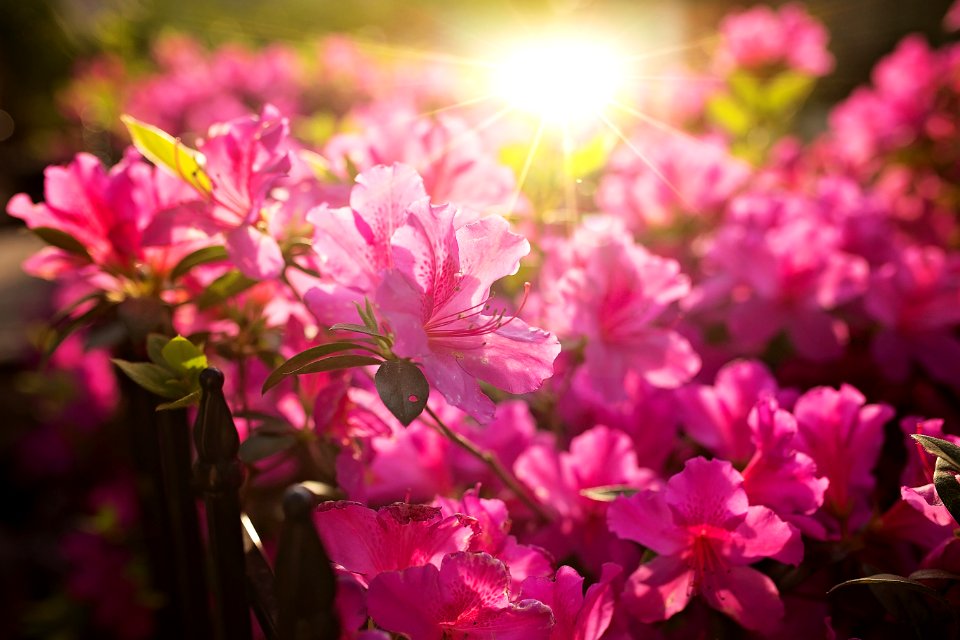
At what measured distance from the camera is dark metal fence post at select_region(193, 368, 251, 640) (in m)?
0.71

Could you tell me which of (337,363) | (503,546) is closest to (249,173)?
(337,363)

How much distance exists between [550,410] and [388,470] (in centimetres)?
25

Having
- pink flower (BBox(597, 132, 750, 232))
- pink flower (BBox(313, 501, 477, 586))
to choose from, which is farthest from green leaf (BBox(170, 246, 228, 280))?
pink flower (BBox(597, 132, 750, 232))

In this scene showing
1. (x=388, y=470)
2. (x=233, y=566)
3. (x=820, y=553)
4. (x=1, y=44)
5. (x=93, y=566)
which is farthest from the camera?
(x=1, y=44)

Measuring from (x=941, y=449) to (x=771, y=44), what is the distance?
6.33 ft

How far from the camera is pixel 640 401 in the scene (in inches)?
43.7

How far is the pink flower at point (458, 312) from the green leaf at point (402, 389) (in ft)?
0.04

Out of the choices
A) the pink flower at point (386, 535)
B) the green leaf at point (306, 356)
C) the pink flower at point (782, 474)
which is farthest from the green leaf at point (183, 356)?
the pink flower at point (782, 474)

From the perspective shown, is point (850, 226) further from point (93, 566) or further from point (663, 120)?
point (93, 566)

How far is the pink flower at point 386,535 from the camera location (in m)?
0.69

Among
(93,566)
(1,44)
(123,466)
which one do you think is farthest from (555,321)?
(1,44)

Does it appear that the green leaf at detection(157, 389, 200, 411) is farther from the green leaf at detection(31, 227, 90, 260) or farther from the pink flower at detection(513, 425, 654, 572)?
the pink flower at detection(513, 425, 654, 572)

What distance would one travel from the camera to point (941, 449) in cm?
72

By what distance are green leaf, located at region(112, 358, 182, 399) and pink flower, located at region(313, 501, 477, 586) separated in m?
0.21
